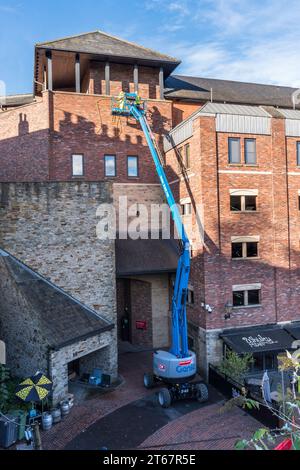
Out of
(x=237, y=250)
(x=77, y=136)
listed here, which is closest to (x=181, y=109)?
(x=77, y=136)

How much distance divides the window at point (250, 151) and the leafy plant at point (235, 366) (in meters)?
10.5

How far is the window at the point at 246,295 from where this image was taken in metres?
20.3

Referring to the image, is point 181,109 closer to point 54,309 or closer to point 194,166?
point 194,166

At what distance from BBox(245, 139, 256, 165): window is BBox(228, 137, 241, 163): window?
49cm

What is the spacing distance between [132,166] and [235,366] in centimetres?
1503

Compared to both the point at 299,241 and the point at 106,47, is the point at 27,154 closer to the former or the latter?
the point at 106,47

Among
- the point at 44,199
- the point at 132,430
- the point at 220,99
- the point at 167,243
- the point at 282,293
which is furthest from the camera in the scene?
the point at 220,99

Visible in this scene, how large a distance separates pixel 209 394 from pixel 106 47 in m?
23.5

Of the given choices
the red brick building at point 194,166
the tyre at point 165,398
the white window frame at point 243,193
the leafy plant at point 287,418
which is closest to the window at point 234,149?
the red brick building at point 194,166

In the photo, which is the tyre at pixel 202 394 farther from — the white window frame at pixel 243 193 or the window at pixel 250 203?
the window at pixel 250 203

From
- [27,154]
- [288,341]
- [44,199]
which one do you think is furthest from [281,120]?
[27,154]

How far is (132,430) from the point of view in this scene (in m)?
14.6

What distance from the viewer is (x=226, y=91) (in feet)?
99.6

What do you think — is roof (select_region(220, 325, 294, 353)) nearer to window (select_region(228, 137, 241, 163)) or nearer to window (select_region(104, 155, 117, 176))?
window (select_region(228, 137, 241, 163))
